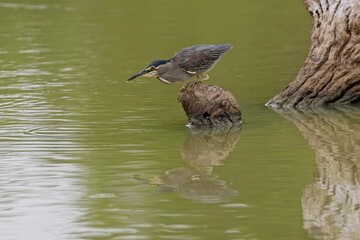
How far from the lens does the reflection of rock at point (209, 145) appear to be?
11570 mm

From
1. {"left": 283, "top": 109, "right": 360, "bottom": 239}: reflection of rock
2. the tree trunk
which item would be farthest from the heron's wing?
the tree trunk

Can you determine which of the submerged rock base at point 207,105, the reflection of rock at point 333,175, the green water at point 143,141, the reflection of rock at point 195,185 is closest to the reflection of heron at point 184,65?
the submerged rock base at point 207,105

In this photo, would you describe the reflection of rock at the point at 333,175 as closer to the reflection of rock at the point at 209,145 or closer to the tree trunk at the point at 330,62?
the tree trunk at the point at 330,62

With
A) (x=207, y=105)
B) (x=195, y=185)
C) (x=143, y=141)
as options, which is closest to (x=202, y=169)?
(x=195, y=185)

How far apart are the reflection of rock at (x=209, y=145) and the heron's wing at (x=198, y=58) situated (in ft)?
2.32

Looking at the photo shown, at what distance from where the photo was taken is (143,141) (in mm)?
12328

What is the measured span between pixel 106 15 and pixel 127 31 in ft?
6.85

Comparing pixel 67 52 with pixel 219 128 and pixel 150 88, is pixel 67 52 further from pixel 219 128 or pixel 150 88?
pixel 219 128

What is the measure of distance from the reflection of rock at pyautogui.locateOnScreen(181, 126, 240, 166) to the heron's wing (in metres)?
0.71

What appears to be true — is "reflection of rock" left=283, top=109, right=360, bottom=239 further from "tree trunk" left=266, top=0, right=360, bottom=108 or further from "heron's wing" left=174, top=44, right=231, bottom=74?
"heron's wing" left=174, top=44, right=231, bottom=74

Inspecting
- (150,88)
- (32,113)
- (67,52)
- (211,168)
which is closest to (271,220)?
(211,168)

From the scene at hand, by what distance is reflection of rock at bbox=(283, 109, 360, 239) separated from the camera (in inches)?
346

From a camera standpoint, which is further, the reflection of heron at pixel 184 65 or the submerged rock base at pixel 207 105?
the submerged rock base at pixel 207 105

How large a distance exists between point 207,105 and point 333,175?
2744mm
